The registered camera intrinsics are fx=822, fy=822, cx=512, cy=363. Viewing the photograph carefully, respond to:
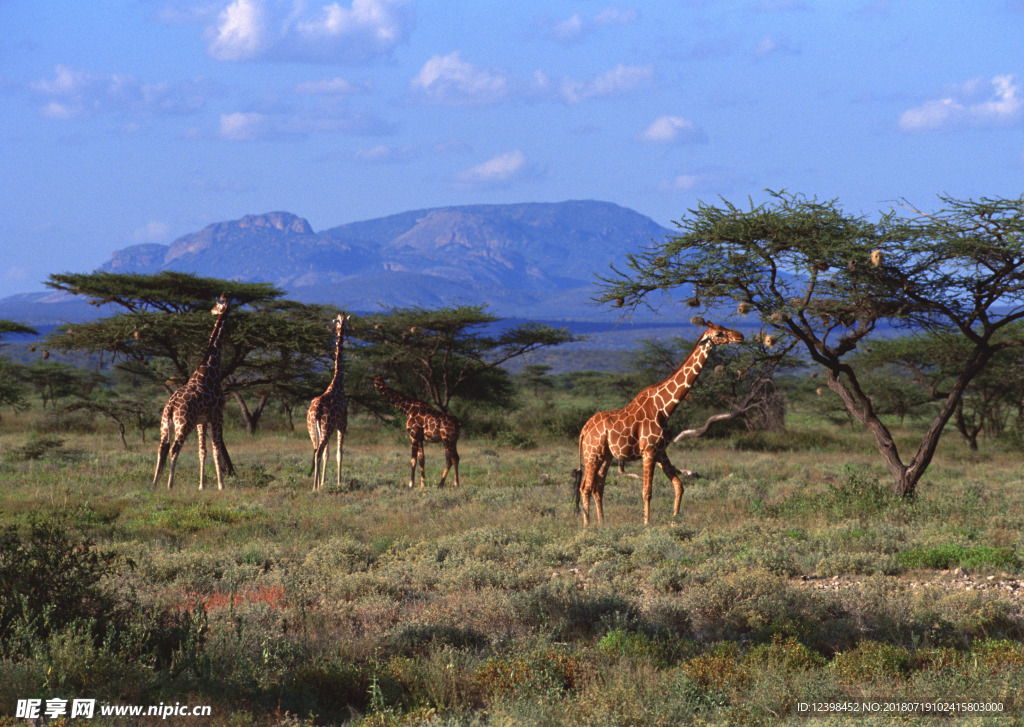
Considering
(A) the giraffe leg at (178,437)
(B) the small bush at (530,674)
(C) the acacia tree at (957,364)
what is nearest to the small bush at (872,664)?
(B) the small bush at (530,674)

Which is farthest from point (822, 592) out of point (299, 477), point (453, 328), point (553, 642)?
point (453, 328)

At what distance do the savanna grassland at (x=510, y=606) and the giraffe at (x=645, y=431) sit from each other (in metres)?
0.68

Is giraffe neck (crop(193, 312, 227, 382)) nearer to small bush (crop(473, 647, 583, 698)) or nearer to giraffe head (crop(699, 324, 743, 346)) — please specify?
giraffe head (crop(699, 324, 743, 346))

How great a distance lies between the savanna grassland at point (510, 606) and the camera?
557 centimetres

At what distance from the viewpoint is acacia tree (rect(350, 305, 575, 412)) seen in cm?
3009

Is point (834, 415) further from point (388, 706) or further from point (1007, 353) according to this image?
point (388, 706)

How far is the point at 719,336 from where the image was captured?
12.0m

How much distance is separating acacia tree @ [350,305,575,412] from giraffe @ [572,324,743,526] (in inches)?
589

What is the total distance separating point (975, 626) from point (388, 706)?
17.3 feet

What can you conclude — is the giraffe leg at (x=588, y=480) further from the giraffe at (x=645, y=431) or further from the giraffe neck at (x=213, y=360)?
the giraffe neck at (x=213, y=360)

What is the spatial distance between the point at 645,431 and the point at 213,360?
1002cm

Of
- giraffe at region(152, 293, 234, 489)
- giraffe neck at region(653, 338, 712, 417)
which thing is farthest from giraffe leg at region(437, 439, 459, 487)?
giraffe neck at region(653, 338, 712, 417)

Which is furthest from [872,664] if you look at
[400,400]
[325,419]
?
[400,400]

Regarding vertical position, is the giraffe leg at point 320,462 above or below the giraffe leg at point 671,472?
below
